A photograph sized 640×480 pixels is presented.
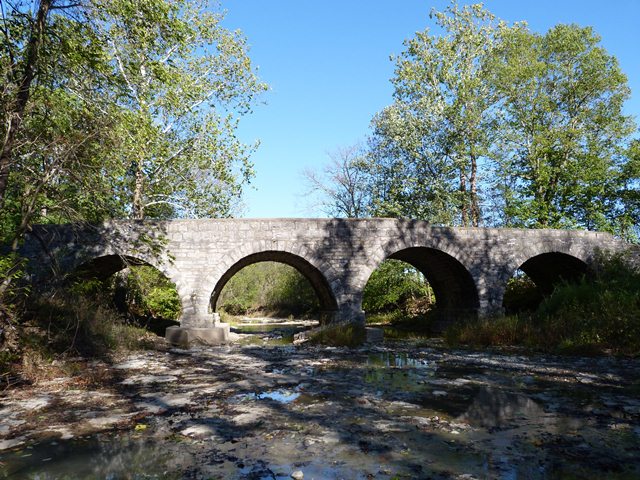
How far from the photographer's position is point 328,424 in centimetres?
451

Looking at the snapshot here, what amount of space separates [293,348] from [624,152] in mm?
20236

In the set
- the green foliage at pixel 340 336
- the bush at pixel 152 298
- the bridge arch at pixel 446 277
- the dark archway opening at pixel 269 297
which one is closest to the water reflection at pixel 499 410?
the green foliage at pixel 340 336

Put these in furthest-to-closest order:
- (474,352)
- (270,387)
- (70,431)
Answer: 1. (474,352)
2. (270,387)
3. (70,431)

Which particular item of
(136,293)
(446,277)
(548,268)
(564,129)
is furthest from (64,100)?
(564,129)

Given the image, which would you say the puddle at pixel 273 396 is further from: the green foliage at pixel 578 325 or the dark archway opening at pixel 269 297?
the dark archway opening at pixel 269 297

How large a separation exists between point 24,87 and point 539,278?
18135 millimetres

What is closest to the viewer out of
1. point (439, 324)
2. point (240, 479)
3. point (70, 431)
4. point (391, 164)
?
point (240, 479)

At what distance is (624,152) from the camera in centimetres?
2269

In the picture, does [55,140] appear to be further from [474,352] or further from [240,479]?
[474,352]

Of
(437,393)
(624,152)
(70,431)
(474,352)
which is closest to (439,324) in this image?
(474,352)

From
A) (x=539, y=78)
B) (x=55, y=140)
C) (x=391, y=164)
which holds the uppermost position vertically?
(x=539, y=78)

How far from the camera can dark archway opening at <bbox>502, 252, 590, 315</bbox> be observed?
16.5m

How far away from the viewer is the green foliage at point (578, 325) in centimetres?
959

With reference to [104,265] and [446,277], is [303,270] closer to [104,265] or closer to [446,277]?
[446,277]
